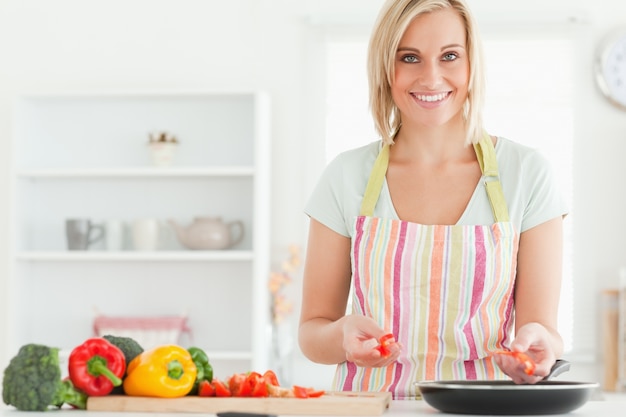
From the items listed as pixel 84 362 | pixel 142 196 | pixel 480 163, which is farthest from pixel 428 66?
pixel 142 196

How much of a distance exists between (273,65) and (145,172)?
2.85ft

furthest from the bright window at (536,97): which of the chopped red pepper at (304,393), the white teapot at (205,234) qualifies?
the chopped red pepper at (304,393)

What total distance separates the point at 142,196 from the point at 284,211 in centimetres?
75

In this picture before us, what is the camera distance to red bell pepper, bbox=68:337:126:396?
1.58 metres

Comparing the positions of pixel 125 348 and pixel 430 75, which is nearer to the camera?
pixel 125 348

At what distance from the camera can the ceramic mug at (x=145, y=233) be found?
5.16 metres

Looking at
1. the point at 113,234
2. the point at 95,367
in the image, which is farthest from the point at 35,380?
the point at 113,234

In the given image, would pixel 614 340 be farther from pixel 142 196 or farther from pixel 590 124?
pixel 142 196

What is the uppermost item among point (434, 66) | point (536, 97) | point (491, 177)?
point (536, 97)

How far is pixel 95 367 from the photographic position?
5.22 feet

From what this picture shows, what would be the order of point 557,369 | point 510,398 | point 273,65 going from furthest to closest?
point 273,65
point 557,369
point 510,398

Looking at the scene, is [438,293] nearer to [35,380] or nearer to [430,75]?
[430,75]

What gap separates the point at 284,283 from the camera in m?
5.13

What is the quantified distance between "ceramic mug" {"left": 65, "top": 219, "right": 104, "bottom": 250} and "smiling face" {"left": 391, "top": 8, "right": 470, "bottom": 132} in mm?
3455
